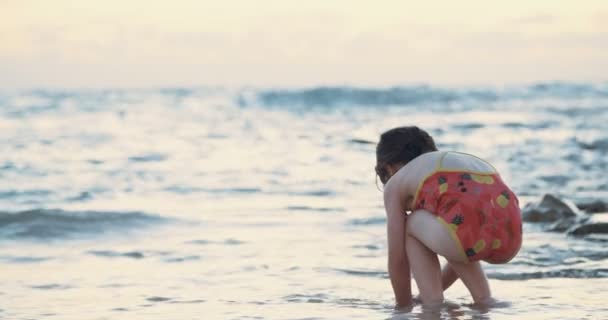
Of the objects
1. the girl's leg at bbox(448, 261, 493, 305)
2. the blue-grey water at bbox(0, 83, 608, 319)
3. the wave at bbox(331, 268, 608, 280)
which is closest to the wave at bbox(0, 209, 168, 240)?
the blue-grey water at bbox(0, 83, 608, 319)

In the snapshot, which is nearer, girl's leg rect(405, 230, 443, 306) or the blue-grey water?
girl's leg rect(405, 230, 443, 306)

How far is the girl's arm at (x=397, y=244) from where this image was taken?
3795mm

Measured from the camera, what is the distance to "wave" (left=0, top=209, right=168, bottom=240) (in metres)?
6.72

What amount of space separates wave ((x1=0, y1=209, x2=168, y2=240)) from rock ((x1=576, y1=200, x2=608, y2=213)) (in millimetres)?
3616

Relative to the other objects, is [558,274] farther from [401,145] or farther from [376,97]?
[376,97]

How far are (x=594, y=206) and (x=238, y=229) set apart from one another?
3164mm

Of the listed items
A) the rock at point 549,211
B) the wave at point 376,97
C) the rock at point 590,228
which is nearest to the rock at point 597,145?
the rock at point 549,211

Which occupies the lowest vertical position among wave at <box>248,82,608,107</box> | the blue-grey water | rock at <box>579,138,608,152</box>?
the blue-grey water

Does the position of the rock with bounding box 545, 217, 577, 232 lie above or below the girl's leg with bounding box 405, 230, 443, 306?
below

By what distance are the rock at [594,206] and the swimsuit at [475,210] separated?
4119 millimetres

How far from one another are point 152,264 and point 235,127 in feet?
54.4

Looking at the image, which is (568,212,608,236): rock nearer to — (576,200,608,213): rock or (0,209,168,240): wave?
(576,200,608,213): rock

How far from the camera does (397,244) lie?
383 cm

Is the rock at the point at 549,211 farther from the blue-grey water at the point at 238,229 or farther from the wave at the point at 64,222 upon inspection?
the wave at the point at 64,222
